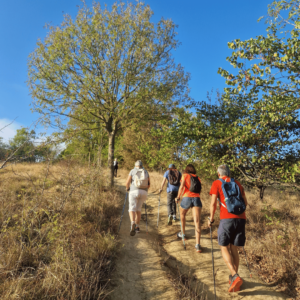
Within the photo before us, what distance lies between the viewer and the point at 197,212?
17.9 ft

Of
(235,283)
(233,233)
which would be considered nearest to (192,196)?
(233,233)

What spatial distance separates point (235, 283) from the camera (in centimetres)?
369

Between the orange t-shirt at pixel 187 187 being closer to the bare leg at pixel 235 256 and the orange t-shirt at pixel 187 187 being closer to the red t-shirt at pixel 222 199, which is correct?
the red t-shirt at pixel 222 199

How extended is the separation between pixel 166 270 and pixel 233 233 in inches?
66.0

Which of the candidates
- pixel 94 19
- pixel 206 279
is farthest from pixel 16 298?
pixel 94 19

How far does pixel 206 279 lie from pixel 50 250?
10.8ft

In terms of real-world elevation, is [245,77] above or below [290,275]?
above

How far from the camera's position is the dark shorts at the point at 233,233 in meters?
3.85

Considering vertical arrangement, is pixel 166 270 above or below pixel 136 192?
below

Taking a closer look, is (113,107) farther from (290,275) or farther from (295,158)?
(290,275)

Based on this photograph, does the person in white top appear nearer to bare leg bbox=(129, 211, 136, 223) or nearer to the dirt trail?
bare leg bbox=(129, 211, 136, 223)

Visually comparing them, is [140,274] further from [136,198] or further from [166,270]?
[136,198]

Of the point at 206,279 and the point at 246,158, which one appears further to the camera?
the point at 246,158

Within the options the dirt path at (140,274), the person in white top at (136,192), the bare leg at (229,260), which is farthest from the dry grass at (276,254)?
the person in white top at (136,192)
